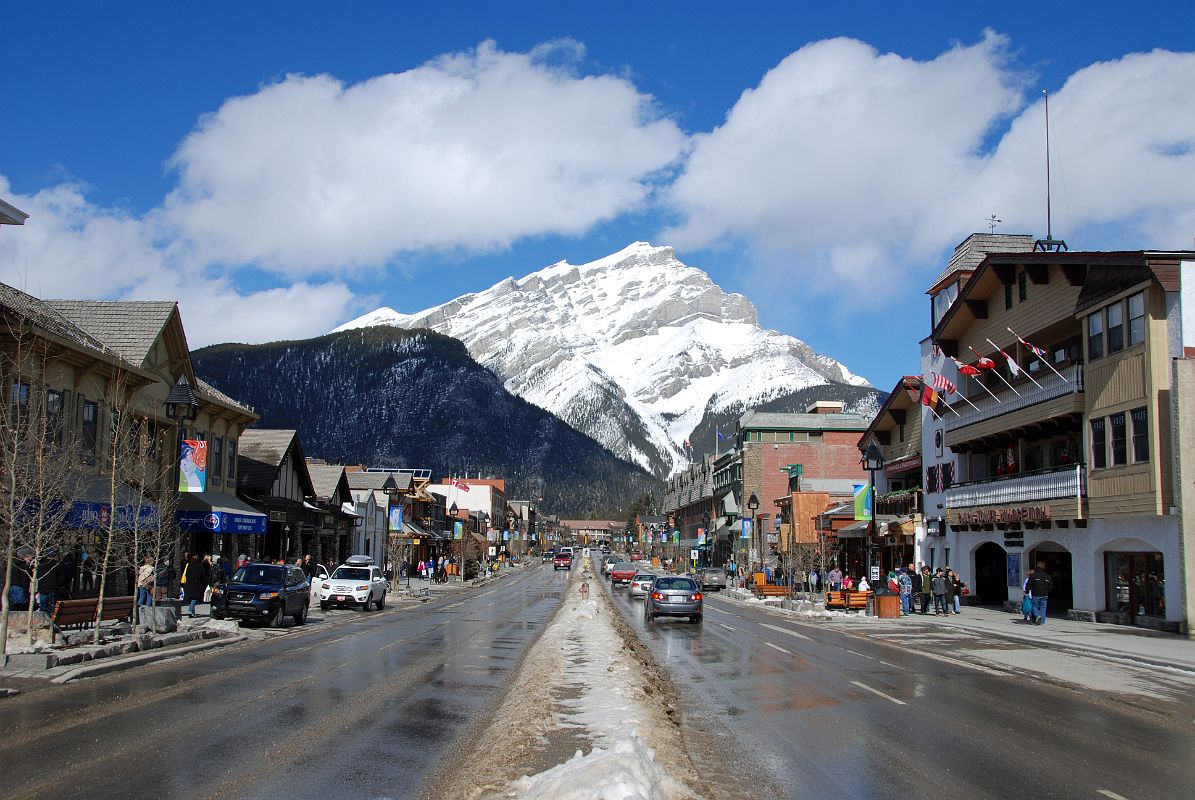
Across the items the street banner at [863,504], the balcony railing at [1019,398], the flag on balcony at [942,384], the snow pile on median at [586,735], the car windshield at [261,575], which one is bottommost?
the snow pile on median at [586,735]

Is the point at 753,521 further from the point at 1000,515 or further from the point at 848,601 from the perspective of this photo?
the point at 1000,515

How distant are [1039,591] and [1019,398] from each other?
865 centimetres

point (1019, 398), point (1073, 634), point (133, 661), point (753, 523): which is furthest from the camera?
point (753, 523)

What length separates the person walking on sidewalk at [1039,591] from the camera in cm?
3091

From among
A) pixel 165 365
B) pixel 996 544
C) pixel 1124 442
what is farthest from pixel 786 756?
pixel 996 544

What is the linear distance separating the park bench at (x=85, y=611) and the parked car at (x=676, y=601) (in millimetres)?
15309

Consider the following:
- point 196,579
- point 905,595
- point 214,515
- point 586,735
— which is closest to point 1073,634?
point 905,595

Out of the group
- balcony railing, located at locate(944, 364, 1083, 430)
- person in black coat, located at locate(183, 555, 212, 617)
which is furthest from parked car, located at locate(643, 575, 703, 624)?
person in black coat, located at locate(183, 555, 212, 617)

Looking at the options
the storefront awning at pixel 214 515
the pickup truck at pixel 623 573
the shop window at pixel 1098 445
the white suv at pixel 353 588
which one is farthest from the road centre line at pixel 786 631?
the pickup truck at pixel 623 573

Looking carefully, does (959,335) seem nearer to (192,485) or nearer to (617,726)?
(192,485)

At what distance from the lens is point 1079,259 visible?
104 feet

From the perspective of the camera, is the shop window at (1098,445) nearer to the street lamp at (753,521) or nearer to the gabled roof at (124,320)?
the gabled roof at (124,320)

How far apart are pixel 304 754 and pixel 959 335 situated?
40.2m

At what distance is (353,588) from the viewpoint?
37656mm
